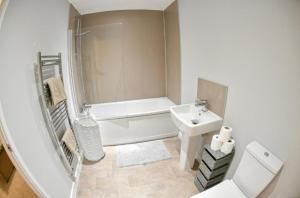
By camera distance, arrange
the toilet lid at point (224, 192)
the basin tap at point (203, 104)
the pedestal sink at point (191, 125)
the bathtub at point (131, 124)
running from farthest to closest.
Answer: the bathtub at point (131, 124)
the basin tap at point (203, 104)
the pedestal sink at point (191, 125)
the toilet lid at point (224, 192)

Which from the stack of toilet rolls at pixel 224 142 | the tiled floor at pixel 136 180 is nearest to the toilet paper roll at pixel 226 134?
the stack of toilet rolls at pixel 224 142

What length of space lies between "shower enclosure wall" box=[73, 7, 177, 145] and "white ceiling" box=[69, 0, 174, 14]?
0.42ft

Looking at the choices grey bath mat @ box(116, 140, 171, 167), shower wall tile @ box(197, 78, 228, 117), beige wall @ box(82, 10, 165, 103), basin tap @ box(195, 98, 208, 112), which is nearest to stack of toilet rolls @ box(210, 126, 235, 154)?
shower wall tile @ box(197, 78, 228, 117)

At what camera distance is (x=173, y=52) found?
265cm

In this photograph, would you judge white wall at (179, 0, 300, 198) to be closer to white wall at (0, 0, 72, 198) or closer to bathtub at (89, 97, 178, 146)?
bathtub at (89, 97, 178, 146)

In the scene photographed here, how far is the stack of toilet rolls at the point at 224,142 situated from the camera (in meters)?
1.45

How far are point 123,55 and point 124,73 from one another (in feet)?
1.19

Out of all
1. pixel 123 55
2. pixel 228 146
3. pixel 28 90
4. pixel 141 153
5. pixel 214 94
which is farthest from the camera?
pixel 123 55

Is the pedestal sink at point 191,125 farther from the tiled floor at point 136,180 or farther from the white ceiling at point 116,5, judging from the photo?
the white ceiling at point 116,5

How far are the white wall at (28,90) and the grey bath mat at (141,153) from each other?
0.87m

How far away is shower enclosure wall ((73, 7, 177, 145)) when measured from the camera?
8.11 feet

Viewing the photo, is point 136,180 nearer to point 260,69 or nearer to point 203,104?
point 203,104

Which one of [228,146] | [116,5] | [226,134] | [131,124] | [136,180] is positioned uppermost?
[116,5]

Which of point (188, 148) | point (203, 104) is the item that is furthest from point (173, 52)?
point (188, 148)
